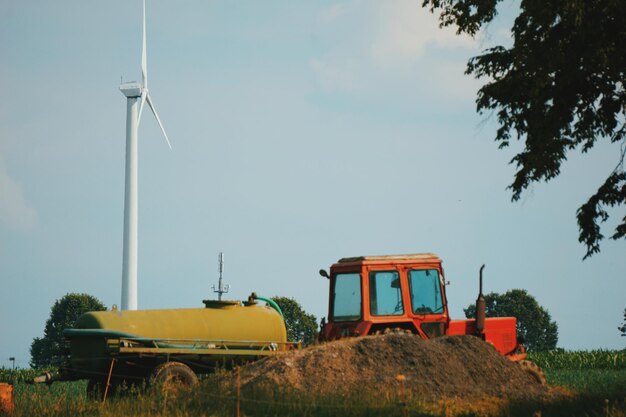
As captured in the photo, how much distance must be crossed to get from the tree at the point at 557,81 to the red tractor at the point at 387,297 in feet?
12.3

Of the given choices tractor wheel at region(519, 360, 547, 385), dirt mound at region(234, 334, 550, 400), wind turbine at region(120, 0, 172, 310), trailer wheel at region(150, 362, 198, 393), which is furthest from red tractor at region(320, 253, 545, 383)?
wind turbine at region(120, 0, 172, 310)

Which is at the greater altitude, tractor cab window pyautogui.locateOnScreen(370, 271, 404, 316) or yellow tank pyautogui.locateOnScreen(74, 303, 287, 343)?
tractor cab window pyautogui.locateOnScreen(370, 271, 404, 316)

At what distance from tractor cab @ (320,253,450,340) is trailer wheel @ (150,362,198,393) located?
293 cm

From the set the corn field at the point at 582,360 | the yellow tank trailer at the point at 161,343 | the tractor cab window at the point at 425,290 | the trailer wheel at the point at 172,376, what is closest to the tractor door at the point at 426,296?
the tractor cab window at the point at 425,290

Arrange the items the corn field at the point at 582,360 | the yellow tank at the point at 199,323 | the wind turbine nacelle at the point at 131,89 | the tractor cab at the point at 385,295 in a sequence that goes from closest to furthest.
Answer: the tractor cab at the point at 385,295 → the yellow tank at the point at 199,323 → the corn field at the point at 582,360 → the wind turbine nacelle at the point at 131,89

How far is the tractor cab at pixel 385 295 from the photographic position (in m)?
18.3

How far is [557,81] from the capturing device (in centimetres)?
1998

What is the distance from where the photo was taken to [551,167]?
66.4 ft

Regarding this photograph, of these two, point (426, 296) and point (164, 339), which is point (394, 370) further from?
point (164, 339)

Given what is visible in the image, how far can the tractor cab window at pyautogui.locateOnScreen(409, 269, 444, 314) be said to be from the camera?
18438mm

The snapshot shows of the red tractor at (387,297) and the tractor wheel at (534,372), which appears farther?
the tractor wheel at (534,372)

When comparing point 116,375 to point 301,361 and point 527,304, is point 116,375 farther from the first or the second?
point 527,304

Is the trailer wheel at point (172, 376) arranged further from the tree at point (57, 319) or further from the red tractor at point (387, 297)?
the tree at point (57, 319)

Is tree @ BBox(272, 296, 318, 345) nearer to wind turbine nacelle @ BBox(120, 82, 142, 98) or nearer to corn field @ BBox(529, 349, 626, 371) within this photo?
wind turbine nacelle @ BBox(120, 82, 142, 98)
